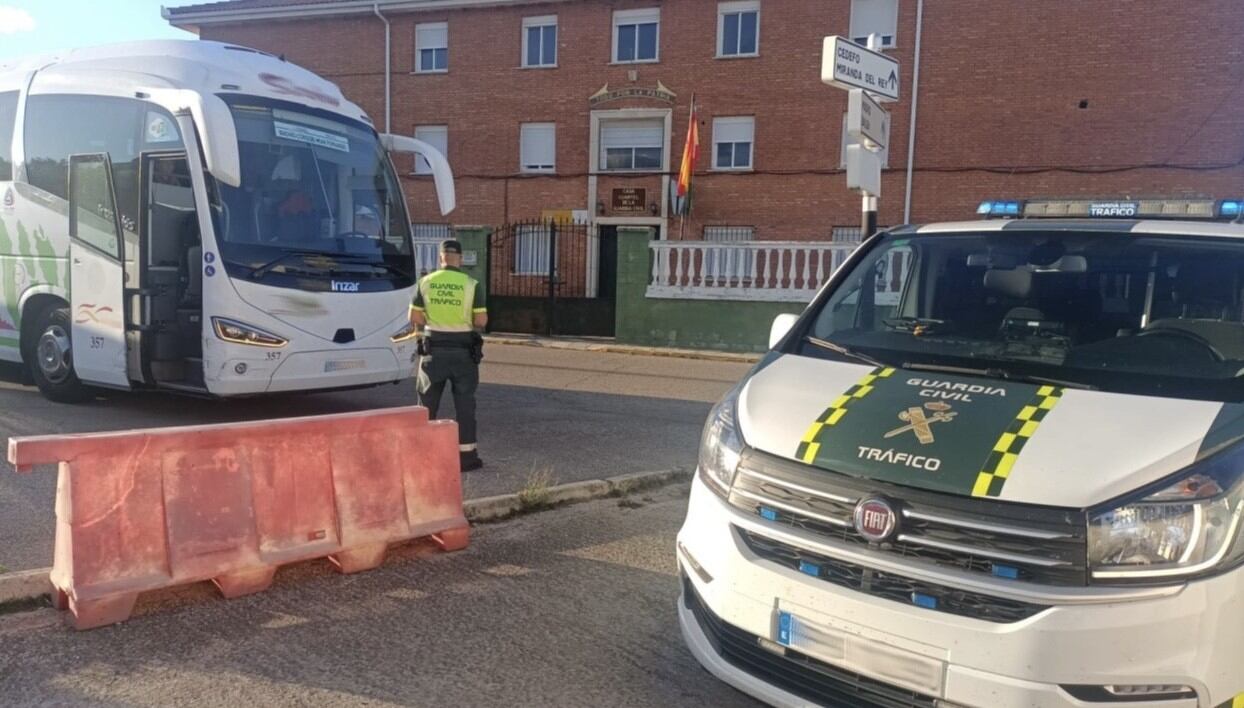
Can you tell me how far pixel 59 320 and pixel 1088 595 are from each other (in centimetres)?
922

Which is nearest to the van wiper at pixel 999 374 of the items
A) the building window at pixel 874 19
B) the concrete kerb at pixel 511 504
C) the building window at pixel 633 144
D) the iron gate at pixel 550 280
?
the concrete kerb at pixel 511 504

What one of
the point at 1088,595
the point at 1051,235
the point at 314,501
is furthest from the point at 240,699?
the point at 1051,235

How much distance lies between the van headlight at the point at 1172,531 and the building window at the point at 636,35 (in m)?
20.6

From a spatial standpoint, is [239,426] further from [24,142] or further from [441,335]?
[24,142]

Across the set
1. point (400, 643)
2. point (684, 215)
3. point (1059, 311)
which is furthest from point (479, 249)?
point (1059, 311)

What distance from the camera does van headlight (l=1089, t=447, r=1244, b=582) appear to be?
2.33 m

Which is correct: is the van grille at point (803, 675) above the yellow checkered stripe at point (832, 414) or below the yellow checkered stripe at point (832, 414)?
below

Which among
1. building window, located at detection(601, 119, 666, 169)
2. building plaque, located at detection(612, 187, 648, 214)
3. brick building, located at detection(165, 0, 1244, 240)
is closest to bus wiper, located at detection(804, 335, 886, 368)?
brick building, located at detection(165, 0, 1244, 240)

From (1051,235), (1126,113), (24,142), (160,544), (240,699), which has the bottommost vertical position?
(240,699)

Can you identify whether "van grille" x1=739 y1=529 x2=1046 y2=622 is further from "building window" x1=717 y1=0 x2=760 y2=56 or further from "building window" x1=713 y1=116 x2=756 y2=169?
"building window" x1=717 y1=0 x2=760 y2=56

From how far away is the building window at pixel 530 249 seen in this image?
18.4 meters

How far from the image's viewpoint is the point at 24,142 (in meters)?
8.76

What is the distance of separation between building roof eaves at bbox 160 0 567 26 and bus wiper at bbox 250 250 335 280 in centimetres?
1616

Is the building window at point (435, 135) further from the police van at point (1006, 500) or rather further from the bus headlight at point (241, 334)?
the police van at point (1006, 500)
